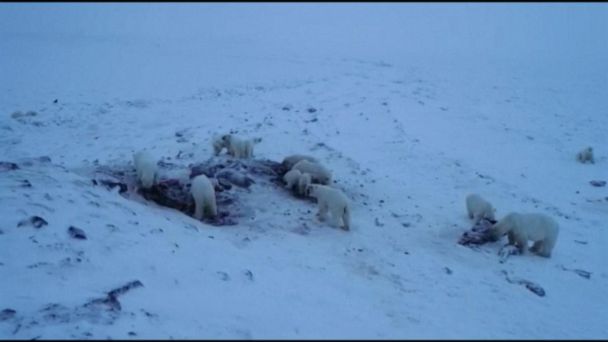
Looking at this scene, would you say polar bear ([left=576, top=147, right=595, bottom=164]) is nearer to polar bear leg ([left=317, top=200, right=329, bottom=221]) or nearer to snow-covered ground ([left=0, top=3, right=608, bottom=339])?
snow-covered ground ([left=0, top=3, right=608, bottom=339])

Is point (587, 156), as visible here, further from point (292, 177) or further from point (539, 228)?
point (292, 177)

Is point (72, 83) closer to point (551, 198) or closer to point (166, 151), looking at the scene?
point (166, 151)

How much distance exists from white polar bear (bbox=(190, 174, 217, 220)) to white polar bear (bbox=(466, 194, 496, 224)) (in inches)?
177

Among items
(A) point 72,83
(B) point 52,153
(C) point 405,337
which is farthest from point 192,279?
(A) point 72,83

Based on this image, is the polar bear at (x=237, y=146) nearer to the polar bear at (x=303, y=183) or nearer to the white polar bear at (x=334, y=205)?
the polar bear at (x=303, y=183)

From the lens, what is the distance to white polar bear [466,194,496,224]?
9.67m

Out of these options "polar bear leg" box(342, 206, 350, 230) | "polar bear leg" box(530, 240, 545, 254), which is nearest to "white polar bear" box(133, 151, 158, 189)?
"polar bear leg" box(342, 206, 350, 230)

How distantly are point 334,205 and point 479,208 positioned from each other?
9.08 ft

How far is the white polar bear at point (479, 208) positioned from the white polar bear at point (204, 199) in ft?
14.8

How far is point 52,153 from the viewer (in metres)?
12.6

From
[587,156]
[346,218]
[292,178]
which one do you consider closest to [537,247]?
[346,218]

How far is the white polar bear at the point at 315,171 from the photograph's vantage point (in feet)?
34.8

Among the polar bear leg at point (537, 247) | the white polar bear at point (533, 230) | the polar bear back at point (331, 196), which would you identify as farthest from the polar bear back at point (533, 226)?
the polar bear back at point (331, 196)

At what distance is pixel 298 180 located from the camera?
1009 centimetres
